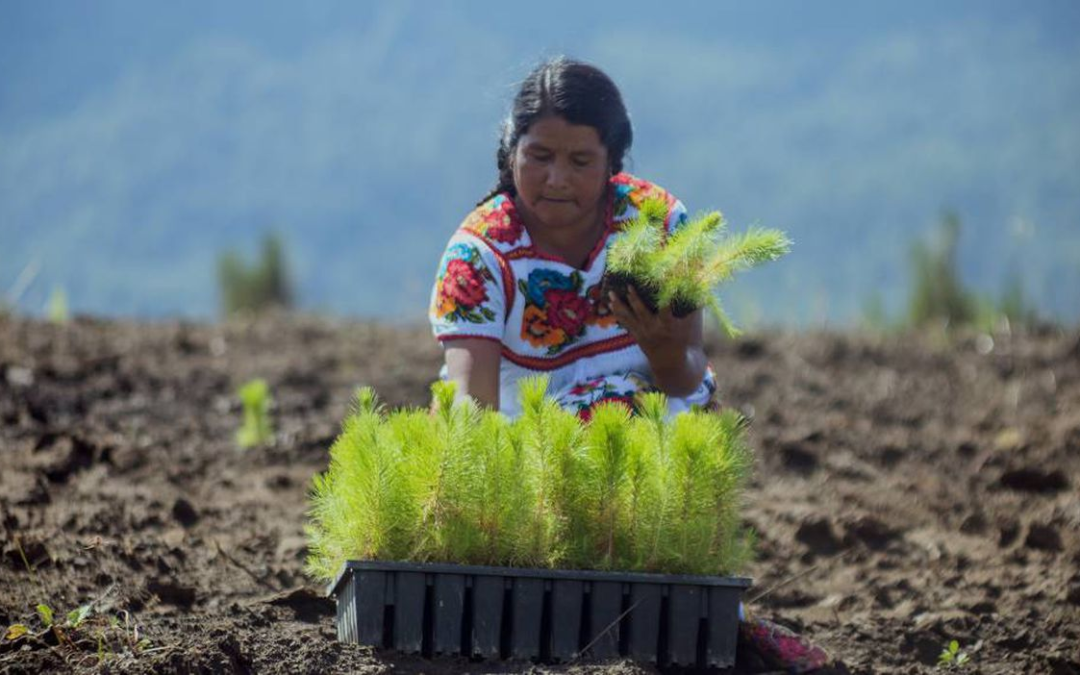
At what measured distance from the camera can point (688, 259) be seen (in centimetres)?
363

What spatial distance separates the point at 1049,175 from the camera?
27.0 metres

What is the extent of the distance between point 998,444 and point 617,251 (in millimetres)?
3745

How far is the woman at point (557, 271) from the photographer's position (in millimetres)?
4090

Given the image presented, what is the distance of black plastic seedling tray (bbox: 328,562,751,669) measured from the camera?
3449 millimetres

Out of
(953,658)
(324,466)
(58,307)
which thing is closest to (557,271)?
(953,658)

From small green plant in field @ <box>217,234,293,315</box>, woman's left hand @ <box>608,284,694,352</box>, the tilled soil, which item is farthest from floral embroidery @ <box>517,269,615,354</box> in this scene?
small green plant in field @ <box>217,234,293,315</box>

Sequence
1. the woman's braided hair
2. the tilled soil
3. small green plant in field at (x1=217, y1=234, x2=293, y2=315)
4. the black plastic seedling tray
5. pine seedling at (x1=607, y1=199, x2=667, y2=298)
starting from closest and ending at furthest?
the black plastic seedling tray < pine seedling at (x1=607, y1=199, x2=667, y2=298) < the tilled soil < the woman's braided hair < small green plant in field at (x1=217, y1=234, x2=293, y2=315)

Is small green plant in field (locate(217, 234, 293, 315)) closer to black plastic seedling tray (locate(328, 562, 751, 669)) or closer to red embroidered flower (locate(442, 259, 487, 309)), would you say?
red embroidered flower (locate(442, 259, 487, 309))

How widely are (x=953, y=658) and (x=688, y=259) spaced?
4.36 ft

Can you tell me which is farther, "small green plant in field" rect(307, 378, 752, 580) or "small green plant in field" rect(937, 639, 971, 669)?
"small green plant in field" rect(937, 639, 971, 669)

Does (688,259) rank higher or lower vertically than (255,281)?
lower

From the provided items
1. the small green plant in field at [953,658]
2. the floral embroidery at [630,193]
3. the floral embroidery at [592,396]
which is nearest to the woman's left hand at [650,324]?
the floral embroidery at [592,396]

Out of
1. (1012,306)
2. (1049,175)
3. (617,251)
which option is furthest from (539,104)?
(1049,175)

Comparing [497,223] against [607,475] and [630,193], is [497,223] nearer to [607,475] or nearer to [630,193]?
[630,193]
